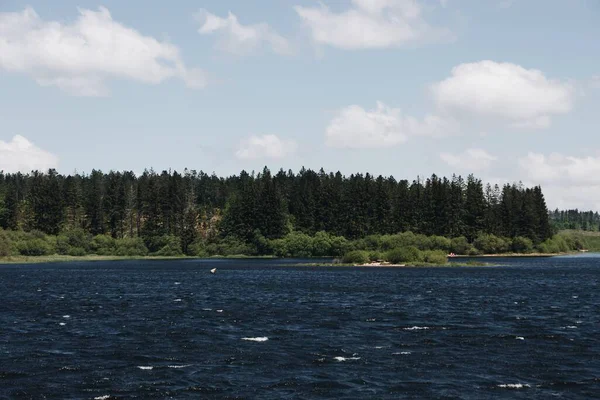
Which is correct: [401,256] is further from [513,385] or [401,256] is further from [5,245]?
[513,385]

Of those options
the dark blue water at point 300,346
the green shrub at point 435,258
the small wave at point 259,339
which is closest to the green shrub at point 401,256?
the green shrub at point 435,258

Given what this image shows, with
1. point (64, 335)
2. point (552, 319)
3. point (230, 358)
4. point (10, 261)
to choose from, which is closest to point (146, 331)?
point (64, 335)

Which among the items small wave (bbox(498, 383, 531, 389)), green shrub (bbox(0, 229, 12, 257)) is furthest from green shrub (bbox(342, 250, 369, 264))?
small wave (bbox(498, 383, 531, 389))

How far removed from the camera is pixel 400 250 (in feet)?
488

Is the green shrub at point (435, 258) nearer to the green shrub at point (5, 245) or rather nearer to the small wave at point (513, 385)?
the green shrub at point (5, 245)

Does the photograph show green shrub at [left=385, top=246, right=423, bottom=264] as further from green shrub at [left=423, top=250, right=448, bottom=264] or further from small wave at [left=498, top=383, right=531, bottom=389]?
small wave at [left=498, top=383, right=531, bottom=389]

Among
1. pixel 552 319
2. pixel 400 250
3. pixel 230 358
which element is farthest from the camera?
pixel 400 250

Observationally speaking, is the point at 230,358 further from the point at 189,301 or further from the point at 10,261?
the point at 10,261

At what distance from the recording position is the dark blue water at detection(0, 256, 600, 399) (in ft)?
97.7

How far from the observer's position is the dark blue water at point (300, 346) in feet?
97.7

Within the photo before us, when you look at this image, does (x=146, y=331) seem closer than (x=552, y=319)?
Yes

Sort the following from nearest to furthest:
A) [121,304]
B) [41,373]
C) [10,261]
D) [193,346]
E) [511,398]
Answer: [511,398], [41,373], [193,346], [121,304], [10,261]

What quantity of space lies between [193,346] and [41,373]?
9.88 m

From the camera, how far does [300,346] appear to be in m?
40.1
